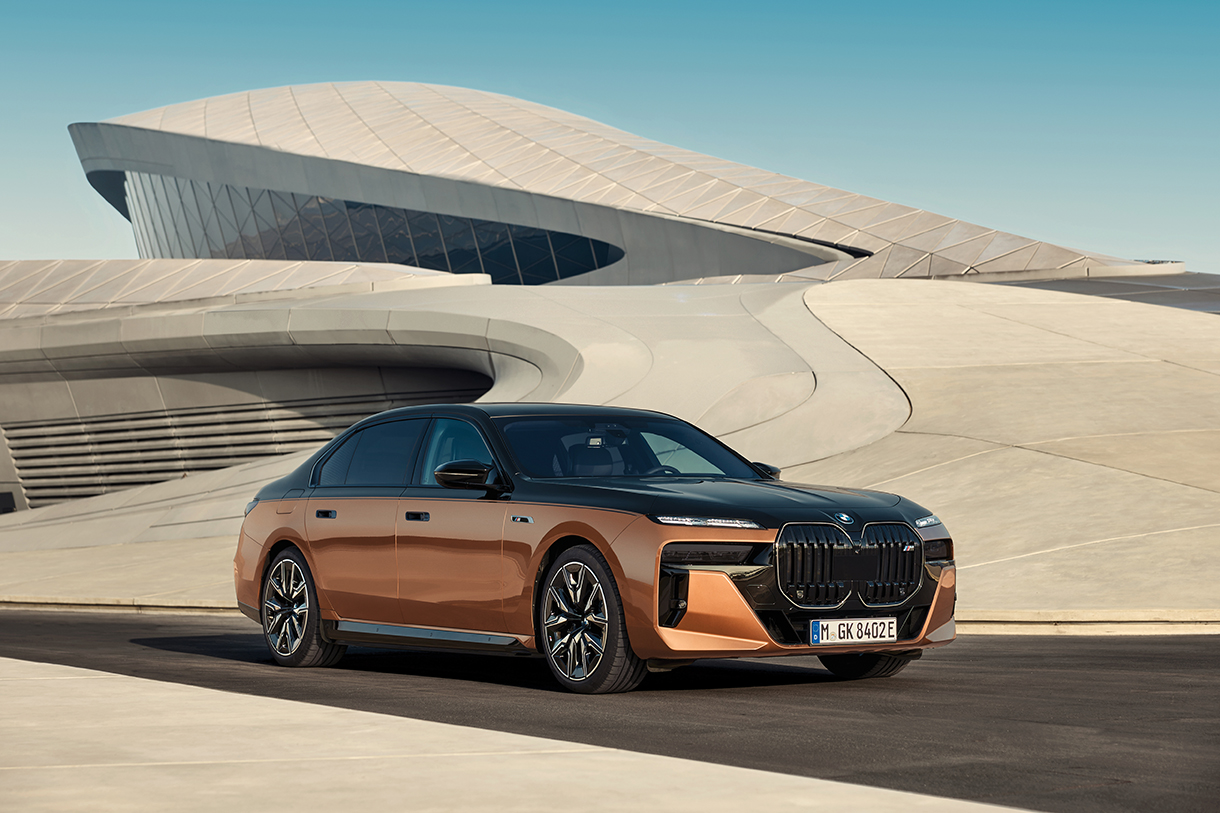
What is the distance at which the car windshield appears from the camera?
758 cm

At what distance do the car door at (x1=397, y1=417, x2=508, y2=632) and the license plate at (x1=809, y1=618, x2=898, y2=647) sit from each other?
1.65 m

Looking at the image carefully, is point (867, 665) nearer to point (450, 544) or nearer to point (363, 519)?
point (450, 544)

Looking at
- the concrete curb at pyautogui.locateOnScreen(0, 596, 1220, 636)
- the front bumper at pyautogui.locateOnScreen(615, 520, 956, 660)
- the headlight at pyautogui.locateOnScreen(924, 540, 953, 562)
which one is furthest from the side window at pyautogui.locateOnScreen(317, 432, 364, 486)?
the concrete curb at pyautogui.locateOnScreen(0, 596, 1220, 636)

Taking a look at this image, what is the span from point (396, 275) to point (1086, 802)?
87.7ft

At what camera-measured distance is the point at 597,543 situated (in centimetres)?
669

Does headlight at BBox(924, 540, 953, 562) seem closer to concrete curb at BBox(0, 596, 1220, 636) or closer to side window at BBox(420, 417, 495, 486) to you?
side window at BBox(420, 417, 495, 486)

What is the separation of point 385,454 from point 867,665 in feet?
9.96

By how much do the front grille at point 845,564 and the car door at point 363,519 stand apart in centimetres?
242

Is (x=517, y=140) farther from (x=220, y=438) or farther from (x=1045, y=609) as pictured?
(x=1045, y=609)

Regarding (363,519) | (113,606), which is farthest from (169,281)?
(363,519)

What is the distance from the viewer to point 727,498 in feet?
22.2

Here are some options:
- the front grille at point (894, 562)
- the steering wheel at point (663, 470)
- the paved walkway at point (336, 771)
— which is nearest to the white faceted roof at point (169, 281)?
the steering wheel at point (663, 470)

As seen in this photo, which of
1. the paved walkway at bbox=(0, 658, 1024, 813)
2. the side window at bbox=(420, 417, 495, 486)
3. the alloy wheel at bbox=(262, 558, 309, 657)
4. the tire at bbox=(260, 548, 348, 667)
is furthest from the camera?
the alloy wheel at bbox=(262, 558, 309, 657)

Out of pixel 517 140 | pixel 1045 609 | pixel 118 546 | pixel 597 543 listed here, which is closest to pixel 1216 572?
pixel 1045 609
